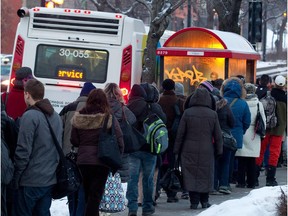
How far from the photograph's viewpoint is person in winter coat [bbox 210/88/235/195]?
44.6ft

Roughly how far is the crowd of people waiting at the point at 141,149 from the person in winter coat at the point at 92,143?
1 cm

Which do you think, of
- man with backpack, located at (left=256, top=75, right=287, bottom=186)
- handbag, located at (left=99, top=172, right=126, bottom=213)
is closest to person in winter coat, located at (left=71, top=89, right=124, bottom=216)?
handbag, located at (left=99, top=172, right=126, bottom=213)

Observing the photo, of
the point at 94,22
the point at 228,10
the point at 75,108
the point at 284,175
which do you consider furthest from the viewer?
the point at 228,10

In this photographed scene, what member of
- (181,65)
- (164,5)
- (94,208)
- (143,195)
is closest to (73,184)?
(94,208)

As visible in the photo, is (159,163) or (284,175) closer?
(159,163)

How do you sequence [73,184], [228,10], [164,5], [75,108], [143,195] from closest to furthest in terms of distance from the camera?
[73,184] → [75,108] → [143,195] → [164,5] → [228,10]

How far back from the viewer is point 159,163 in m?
11.9

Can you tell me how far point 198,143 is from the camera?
12016 mm

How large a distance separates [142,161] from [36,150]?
3094 mm

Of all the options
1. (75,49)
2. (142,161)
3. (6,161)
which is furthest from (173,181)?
(75,49)

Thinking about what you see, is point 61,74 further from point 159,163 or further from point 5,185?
point 5,185

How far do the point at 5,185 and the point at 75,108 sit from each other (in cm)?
243

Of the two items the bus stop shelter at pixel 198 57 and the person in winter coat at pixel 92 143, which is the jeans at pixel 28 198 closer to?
the person in winter coat at pixel 92 143

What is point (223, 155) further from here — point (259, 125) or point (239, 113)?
point (259, 125)
